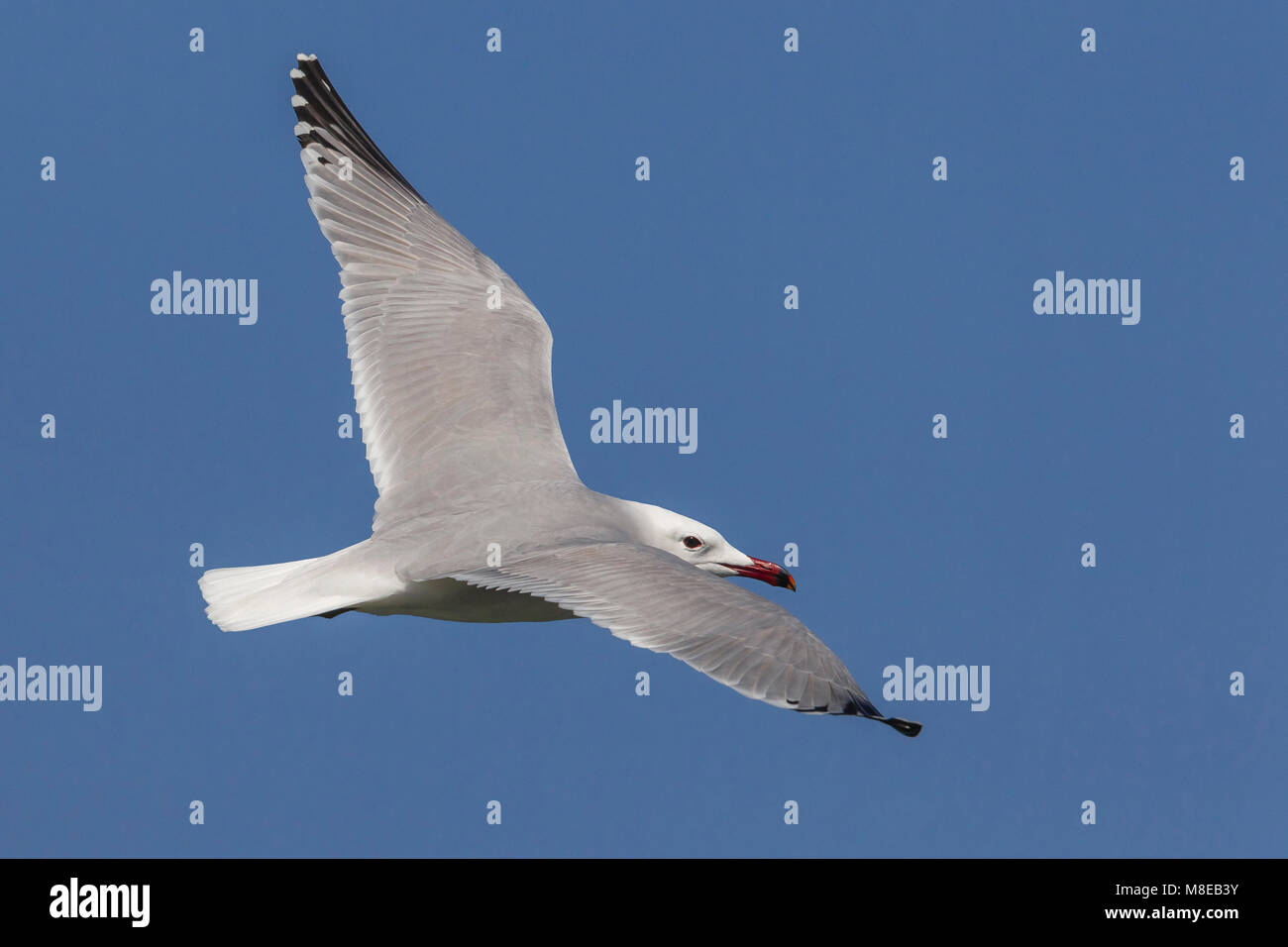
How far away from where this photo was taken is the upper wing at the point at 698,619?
4.55 metres

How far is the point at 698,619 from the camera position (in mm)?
4801

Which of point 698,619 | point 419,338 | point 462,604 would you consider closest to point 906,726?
point 698,619

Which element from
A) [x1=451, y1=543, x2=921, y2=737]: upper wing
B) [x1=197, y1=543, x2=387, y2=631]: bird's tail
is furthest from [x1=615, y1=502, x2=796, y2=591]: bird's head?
[x1=197, y1=543, x2=387, y2=631]: bird's tail

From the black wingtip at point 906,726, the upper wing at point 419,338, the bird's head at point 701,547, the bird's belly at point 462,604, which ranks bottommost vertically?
the black wingtip at point 906,726

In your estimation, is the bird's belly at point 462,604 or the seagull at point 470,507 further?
the bird's belly at point 462,604

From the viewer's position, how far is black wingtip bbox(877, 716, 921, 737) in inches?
172

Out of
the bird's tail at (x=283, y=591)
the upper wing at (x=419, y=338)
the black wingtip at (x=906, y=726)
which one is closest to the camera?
the black wingtip at (x=906, y=726)

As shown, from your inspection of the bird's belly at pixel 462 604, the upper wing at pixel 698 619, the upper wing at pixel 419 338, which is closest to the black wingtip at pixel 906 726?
the upper wing at pixel 698 619

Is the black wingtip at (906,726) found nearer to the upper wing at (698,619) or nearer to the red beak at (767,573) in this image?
the upper wing at (698,619)

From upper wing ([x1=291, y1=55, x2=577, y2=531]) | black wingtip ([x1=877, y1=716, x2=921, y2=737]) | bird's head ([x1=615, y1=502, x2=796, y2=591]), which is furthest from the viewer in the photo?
upper wing ([x1=291, y1=55, x2=577, y2=531])

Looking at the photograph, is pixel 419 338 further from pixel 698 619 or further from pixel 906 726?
pixel 906 726

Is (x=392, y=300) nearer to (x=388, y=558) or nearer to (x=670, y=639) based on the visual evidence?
(x=388, y=558)

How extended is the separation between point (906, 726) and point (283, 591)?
7.93 ft

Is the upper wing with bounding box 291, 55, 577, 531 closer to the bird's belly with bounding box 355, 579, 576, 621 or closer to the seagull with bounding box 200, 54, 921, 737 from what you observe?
the seagull with bounding box 200, 54, 921, 737
